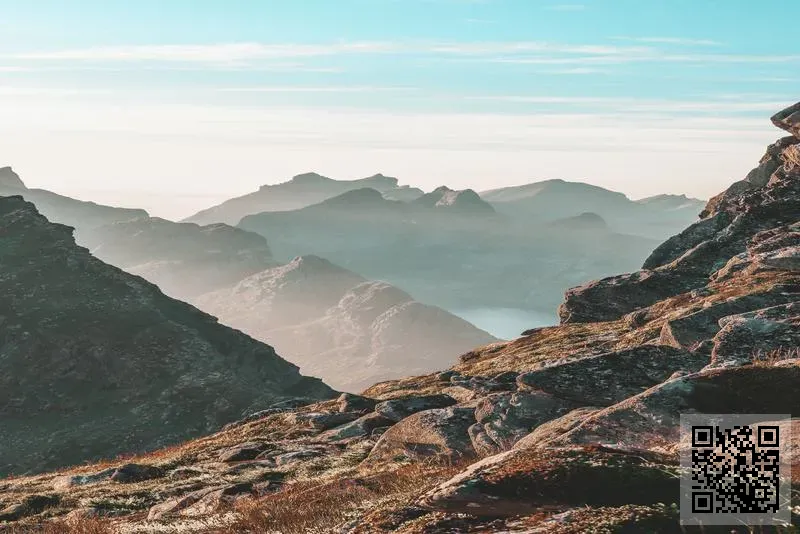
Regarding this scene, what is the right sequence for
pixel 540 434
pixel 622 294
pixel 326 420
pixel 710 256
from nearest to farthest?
pixel 540 434
pixel 326 420
pixel 710 256
pixel 622 294

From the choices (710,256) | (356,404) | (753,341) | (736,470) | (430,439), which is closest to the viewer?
(736,470)

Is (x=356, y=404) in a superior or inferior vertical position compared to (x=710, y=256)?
inferior

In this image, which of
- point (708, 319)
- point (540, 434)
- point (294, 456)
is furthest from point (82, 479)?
point (708, 319)

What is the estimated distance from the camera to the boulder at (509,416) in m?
30.5

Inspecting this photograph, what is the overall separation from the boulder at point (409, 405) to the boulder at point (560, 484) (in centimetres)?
3056

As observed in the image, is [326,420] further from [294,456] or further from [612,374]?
[612,374]

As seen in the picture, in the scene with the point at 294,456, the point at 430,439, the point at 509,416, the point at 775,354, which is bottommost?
the point at 294,456

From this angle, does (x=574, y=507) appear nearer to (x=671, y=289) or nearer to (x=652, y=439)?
(x=652, y=439)

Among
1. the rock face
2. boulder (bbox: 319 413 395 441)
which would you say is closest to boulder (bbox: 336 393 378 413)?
boulder (bbox: 319 413 395 441)

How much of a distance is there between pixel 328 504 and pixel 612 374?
2046 centimetres

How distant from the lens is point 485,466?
14156 mm

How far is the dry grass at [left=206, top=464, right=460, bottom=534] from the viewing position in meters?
14.7

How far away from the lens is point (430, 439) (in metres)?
33.8

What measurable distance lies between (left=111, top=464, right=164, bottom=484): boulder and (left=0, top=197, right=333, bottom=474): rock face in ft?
266
